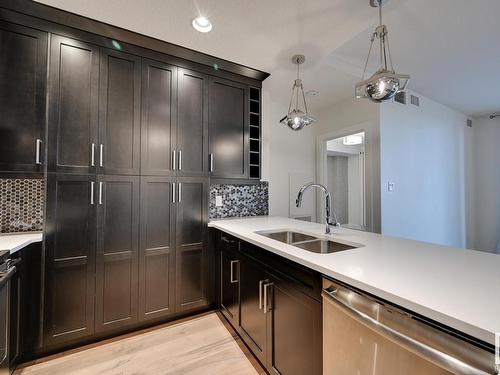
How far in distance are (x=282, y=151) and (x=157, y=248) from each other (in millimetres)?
2198

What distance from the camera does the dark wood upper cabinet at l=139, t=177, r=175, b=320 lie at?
198cm

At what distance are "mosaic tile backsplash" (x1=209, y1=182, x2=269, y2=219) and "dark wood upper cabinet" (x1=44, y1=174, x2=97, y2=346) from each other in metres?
1.17

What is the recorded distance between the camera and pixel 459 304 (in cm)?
64

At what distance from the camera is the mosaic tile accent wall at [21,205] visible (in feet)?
5.63

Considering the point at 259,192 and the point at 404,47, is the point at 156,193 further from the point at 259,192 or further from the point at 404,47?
the point at 404,47

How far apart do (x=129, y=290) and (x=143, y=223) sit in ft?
1.87

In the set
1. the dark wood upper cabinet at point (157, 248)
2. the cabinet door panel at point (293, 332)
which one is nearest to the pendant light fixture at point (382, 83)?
the cabinet door panel at point (293, 332)

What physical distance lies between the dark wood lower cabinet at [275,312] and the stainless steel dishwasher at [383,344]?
0.09 m

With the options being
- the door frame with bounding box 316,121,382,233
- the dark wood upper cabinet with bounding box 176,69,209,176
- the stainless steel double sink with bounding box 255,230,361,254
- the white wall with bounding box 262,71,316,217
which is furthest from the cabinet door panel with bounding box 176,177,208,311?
the door frame with bounding box 316,121,382,233

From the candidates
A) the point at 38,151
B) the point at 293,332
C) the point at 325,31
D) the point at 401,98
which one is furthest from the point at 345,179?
the point at 38,151

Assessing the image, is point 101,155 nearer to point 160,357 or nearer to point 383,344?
point 160,357

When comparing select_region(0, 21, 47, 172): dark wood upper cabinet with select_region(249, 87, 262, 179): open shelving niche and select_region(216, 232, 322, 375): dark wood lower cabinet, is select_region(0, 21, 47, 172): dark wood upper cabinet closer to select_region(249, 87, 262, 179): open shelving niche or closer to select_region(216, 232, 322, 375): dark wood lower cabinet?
select_region(216, 232, 322, 375): dark wood lower cabinet

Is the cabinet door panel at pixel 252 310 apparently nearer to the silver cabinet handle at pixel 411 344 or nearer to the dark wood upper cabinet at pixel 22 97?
the silver cabinet handle at pixel 411 344

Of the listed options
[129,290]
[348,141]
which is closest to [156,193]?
[129,290]
